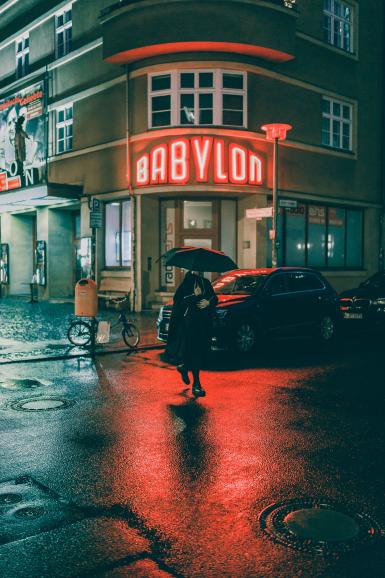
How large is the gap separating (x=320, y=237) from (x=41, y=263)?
1155 centimetres

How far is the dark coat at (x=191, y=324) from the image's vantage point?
834cm

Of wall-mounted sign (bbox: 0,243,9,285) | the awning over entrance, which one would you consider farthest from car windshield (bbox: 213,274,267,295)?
wall-mounted sign (bbox: 0,243,9,285)

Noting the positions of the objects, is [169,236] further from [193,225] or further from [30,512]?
[30,512]

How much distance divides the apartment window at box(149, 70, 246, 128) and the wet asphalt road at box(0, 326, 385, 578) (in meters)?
11.9

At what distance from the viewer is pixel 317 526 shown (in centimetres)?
392

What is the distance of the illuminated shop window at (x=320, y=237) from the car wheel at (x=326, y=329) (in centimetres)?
724

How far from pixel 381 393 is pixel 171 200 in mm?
13451

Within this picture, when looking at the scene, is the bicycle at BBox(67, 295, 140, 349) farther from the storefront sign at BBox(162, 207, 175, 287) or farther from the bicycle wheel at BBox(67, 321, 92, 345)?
the storefront sign at BBox(162, 207, 175, 287)

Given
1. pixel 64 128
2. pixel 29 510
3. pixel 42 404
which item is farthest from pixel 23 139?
pixel 29 510

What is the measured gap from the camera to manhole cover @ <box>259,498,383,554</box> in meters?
3.68

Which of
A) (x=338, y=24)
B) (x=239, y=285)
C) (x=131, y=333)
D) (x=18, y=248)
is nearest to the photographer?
(x=131, y=333)

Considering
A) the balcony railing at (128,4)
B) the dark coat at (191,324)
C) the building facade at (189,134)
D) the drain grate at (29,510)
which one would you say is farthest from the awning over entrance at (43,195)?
the drain grate at (29,510)

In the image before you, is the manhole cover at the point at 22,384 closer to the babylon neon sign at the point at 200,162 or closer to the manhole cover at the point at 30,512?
the manhole cover at the point at 30,512

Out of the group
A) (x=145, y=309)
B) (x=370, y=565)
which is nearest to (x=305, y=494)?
(x=370, y=565)
